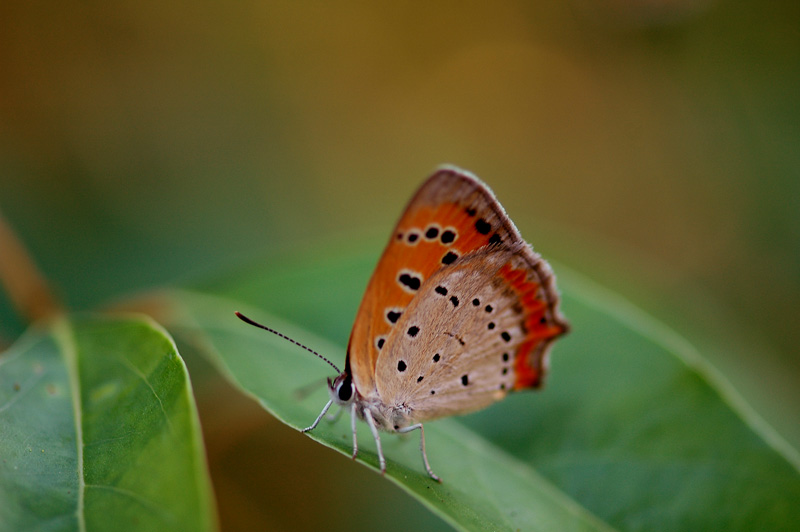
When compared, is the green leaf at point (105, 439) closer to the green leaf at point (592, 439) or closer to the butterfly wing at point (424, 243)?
the green leaf at point (592, 439)

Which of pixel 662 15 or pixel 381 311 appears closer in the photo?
pixel 381 311

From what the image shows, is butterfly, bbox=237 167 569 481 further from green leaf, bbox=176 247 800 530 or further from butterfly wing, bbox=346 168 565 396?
green leaf, bbox=176 247 800 530

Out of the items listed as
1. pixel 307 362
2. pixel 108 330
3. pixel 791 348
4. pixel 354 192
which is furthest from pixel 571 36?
pixel 108 330

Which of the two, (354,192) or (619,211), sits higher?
(619,211)

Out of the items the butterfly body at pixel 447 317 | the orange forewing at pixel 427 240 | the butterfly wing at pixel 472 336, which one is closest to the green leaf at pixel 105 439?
the butterfly body at pixel 447 317

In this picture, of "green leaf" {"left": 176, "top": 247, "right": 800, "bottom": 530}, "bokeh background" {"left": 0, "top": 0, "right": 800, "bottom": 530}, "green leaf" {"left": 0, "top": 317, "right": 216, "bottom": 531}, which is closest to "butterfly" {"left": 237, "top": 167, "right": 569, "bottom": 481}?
"green leaf" {"left": 176, "top": 247, "right": 800, "bottom": 530}

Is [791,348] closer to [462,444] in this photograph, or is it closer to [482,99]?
[462,444]
